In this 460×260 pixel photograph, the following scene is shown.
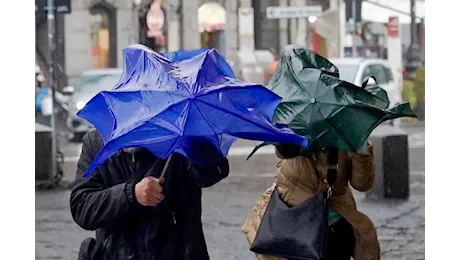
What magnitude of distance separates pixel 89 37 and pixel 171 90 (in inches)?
1190

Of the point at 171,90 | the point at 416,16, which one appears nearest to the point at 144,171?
the point at 171,90

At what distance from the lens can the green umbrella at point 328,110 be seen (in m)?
4.73

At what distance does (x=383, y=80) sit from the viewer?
2375 cm

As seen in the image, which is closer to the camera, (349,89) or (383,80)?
(349,89)

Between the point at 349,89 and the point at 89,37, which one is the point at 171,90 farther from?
the point at 89,37

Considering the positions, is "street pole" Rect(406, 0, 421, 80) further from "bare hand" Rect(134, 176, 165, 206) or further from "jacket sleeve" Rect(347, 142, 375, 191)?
"bare hand" Rect(134, 176, 165, 206)

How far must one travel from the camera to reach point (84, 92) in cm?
2328

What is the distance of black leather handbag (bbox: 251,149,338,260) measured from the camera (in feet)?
15.8

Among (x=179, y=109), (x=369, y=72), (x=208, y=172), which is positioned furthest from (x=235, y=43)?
(x=179, y=109)

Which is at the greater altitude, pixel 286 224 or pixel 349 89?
pixel 349 89

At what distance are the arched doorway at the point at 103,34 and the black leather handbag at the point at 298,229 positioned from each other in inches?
1133

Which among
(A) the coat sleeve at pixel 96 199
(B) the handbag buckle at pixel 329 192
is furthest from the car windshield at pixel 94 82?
(A) the coat sleeve at pixel 96 199

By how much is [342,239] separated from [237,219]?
6280mm
